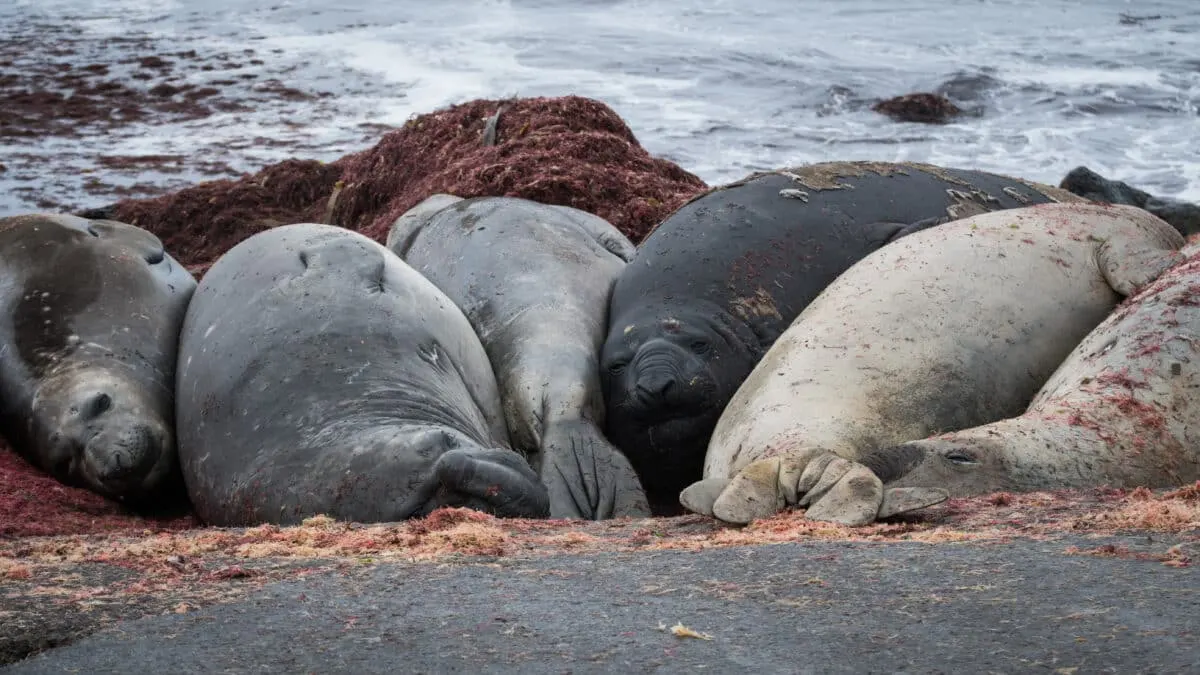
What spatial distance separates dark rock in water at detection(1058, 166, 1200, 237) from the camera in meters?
8.66

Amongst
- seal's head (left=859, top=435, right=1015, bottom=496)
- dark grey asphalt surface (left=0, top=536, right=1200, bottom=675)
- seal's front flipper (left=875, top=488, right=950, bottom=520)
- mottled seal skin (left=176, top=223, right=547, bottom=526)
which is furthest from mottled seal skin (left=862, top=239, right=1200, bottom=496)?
mottled seal skin (left=176, top=223, right=547, bottom=526)

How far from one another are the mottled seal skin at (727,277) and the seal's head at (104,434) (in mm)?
1870

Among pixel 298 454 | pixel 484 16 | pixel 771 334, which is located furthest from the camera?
pixel 484 16

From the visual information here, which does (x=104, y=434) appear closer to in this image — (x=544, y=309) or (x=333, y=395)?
(x=333, y=395)

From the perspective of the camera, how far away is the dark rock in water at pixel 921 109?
15047 mm

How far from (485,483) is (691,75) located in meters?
14.1

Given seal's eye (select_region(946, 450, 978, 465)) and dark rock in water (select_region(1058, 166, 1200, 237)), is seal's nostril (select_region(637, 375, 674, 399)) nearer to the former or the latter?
seal's eye (select_region(946, 450, 978, 465))

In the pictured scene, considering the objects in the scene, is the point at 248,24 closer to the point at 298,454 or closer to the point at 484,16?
the point at 484,16

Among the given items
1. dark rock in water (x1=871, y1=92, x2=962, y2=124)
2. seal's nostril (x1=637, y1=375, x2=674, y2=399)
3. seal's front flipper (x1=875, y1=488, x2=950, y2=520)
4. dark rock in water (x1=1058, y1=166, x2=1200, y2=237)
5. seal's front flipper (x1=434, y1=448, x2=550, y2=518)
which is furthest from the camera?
dark rock in water (x1=871, y1=92, x2=962, y2=124)

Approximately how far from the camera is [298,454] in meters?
4.79

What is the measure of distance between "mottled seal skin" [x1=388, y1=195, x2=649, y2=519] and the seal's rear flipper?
0.97m

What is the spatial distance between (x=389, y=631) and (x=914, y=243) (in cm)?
366

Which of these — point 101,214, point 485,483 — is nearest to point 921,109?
point 101,214

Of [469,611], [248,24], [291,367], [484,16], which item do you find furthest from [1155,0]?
[469,611]
